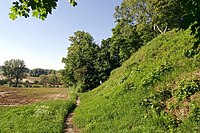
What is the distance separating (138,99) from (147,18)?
83.7 ft

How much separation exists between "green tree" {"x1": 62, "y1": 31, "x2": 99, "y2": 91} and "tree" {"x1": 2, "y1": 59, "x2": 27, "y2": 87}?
259ft

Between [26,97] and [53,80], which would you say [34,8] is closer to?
[26,97]

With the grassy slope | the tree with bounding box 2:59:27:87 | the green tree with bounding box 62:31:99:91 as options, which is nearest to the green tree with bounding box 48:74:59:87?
the tree with bounding box 2:59:27:87

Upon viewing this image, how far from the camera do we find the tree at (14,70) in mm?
150375

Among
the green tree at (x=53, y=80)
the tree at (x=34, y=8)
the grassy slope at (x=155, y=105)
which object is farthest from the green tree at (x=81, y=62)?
the green tree at (x=53, y=80)

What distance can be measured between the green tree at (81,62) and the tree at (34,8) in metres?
57.1

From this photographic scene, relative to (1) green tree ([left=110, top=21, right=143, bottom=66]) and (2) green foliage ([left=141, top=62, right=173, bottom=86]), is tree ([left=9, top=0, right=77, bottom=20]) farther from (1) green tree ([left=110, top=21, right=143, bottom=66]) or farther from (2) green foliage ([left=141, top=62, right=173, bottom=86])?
(1) green tree ([left=110, top=21, right=143, bottom=66])

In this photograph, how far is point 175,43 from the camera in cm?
2602

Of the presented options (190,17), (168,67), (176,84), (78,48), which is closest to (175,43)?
(168,67)

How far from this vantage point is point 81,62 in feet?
235

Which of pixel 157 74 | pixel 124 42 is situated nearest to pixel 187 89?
pixel 157 74

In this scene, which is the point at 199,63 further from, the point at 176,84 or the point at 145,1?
the point at 145,1

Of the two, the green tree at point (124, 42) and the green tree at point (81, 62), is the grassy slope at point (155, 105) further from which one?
the green tree at point (81, 62)

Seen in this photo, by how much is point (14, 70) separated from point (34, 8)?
506ft
